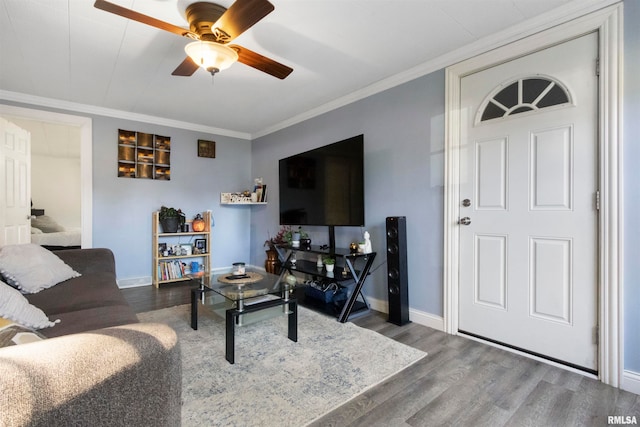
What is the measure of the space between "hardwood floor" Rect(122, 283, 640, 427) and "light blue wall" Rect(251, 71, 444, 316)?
636 millimetres

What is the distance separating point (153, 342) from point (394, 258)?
2.11 metres

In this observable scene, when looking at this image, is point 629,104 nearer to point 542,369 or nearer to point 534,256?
point 534,256

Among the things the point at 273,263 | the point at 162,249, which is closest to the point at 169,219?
the point at 162,249

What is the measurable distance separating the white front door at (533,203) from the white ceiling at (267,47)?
1.16ft

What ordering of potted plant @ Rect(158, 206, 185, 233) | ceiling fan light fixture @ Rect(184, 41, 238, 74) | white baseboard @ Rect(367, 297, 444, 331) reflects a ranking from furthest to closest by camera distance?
1. potted plant @ Rect(158, 206, 185, 233)
2. white baseboard @ Rect(367, 297, 444, 331)
3. ceiling fan light fixture @ Rect(184, 41, 238, 74)

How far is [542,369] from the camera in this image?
190 centimetres

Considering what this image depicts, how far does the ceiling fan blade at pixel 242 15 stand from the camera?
1.50 metres

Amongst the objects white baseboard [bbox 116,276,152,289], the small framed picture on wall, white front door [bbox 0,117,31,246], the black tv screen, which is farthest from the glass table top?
white front door [bbox 0,117,31,246]

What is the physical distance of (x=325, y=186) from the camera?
3.14 metres

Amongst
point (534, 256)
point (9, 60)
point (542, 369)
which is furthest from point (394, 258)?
point (9, 60)

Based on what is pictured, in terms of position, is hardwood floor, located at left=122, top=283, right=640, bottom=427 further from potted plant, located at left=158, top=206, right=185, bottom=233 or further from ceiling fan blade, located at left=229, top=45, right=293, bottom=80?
potted plant, located at left=158, top=206, right=185, bottom=233

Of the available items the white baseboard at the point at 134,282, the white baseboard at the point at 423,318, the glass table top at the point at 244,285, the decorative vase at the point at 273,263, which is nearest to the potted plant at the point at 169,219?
the white baseboard at the point at 134,282

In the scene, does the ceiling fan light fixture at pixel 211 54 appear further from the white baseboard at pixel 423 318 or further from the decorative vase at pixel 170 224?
the decorative vase at pixel 170 224

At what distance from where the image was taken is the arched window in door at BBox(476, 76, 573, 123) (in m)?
1.97
